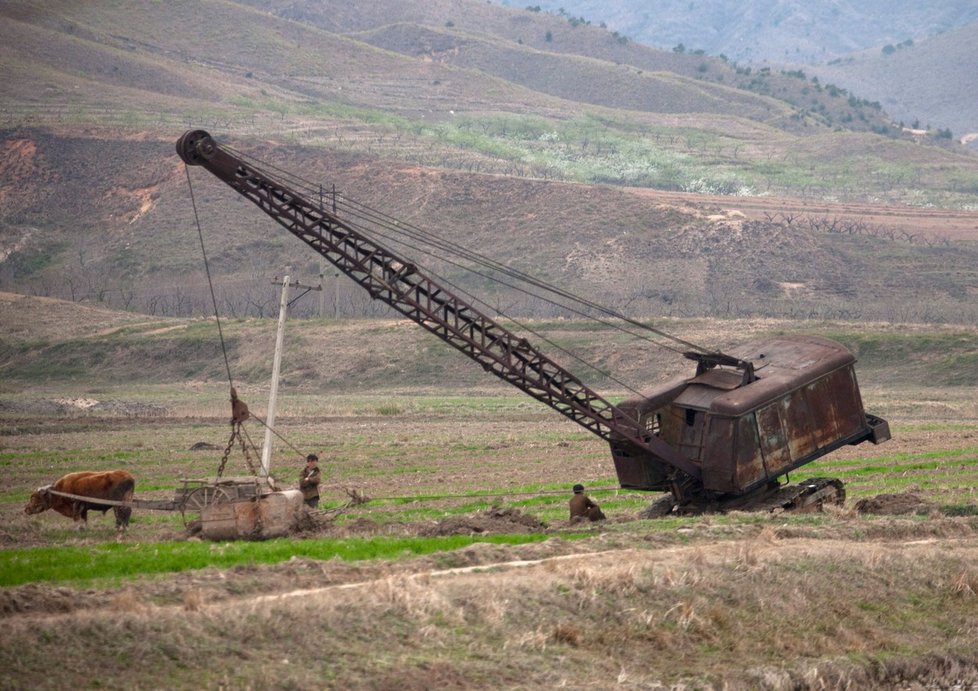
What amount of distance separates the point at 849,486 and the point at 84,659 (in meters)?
22.7

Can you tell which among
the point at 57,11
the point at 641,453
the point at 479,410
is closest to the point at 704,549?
the point at 641,453

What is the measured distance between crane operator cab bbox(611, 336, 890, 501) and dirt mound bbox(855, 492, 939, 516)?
4.86 feet

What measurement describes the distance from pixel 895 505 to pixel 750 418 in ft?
12.5

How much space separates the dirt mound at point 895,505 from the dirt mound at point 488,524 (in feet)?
24.0

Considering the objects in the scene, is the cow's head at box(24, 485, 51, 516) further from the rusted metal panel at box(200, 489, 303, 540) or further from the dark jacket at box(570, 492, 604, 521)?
the dark jacket at box(570, 492, 604, 521)

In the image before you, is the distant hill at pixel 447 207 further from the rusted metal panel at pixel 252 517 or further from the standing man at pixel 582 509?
the rusted metal panel at pixel 252 517

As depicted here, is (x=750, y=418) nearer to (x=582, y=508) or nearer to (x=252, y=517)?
(x=582, y=508)

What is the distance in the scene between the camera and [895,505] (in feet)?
99.7

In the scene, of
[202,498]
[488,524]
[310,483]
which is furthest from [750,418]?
[202,498]

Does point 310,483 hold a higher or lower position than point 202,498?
lower

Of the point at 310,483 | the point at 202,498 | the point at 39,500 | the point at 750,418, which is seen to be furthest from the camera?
the point at 750,418

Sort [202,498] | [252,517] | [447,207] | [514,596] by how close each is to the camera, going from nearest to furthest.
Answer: [514,596] → [252,517] → [202,498] → [447,207]

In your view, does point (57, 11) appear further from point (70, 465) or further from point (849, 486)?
point (849, 486)

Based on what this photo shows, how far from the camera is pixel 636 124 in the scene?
19462 cm
